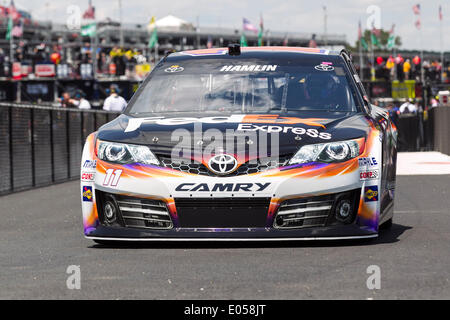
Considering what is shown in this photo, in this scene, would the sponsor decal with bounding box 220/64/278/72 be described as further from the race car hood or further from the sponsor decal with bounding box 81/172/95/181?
the sponsor decal with bounding box 81/172/95/181

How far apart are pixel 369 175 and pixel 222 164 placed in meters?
1.03

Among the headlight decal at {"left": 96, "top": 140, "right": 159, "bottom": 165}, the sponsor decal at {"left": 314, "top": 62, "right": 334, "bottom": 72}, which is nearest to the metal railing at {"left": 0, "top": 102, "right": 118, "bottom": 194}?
the sponsor decal at {"left": 314, "top": 62, "right": 334, "bottom": 72}

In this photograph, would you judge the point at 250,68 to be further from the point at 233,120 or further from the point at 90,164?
the point at 90,164

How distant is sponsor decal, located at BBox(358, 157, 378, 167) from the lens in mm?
6953

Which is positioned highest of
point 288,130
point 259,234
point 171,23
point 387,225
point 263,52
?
point 171,23

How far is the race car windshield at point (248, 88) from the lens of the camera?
7.89 meters

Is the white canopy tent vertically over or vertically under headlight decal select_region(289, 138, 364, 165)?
over

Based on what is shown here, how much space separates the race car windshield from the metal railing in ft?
26.4

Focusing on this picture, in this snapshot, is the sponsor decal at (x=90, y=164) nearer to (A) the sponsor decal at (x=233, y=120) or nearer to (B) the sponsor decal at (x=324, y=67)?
(A) the sponsor decal at (x=233, y=120)

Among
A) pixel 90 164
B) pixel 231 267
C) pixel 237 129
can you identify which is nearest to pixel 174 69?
pixel 90 164

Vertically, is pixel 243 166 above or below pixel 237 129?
below

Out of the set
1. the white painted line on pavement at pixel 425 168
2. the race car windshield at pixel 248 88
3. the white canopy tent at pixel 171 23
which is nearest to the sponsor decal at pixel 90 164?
the race car windshield at pixel 248 88

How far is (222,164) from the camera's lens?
6789mm
